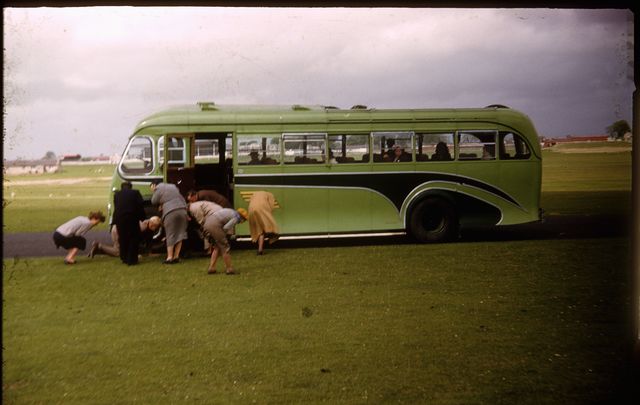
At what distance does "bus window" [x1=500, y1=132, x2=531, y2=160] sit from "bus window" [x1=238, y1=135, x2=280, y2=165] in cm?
442

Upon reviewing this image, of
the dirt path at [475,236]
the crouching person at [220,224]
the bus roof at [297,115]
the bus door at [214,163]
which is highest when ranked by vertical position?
the bus roof at [297,115]

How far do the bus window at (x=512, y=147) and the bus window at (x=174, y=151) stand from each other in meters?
6.13

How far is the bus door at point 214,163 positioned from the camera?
11.9 meters

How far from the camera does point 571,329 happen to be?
651cm

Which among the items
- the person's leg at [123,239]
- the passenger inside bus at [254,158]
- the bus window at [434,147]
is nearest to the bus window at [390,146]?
the bus window at [434,147]

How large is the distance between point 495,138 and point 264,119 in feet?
14.9

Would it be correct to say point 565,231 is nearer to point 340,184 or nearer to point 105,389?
point 340,184

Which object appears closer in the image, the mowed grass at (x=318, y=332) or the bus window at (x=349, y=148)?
the mowed grass at (x=318, y=332)

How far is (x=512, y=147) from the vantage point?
41.3ft

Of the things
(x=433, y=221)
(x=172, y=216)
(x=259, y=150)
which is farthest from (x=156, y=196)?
(x=433, y=221)

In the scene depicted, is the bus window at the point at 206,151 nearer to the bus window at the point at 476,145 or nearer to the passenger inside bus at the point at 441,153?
Answer: the passenger inside bus at the point at 441,153

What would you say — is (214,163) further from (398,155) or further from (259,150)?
(398,155)

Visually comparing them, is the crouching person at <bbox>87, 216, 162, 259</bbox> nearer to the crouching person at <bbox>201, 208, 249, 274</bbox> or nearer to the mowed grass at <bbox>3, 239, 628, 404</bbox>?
the mowed grass at <bbox>3, 239, 628, 404</bbox>

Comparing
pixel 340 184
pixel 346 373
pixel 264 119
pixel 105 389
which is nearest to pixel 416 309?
pixel 346 373
